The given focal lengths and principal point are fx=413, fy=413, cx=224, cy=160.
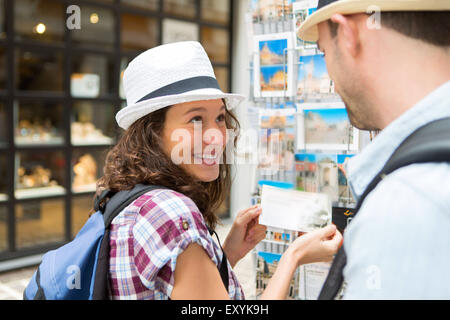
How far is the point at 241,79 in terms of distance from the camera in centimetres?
625

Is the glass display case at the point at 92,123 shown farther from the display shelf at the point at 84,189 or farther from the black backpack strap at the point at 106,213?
the black backpack strap at the point at 106,213

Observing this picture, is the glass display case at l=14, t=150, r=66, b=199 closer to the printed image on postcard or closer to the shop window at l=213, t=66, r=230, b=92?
the shop window at l=213, t=66, r=230, b=92

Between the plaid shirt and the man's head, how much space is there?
19.7 inches

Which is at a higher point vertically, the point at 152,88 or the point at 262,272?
the point at 152,88

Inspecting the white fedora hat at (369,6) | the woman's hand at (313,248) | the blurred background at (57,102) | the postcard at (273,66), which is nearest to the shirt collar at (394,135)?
the white fedora hat at (369,6)

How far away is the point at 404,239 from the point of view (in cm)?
63

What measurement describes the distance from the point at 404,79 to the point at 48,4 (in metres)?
4.60

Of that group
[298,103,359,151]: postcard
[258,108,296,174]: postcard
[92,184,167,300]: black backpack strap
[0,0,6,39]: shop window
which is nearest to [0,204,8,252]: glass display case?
[0,0,6,39]: shop window

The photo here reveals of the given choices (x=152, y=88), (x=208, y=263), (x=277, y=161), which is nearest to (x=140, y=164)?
(x=152, y=88)

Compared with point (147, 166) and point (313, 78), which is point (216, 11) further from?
point (147, 166)

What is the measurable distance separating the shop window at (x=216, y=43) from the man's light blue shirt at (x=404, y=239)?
5646 millimetres

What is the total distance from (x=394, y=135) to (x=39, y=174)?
14.8 feet
